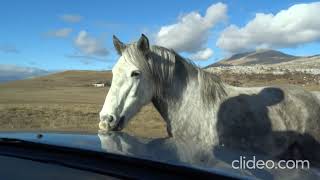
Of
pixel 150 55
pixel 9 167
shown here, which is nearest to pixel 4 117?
pixel 150 55

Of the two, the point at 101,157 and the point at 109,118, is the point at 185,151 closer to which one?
the point at 101,157

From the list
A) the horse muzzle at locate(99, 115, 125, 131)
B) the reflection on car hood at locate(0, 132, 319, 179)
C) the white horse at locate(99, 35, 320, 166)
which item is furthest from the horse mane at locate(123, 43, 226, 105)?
the reflection on car hood at locate(0, 132, 319, 179)

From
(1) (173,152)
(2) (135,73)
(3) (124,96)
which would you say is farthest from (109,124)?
(1) (173,152)

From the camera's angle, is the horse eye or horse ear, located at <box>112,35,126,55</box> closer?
the horse eye

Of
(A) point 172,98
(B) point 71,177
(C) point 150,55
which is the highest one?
(C) point 150,55

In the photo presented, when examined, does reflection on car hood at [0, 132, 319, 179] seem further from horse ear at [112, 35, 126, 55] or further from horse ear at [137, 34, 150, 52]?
horse ear at [112, 35, 126, 55]

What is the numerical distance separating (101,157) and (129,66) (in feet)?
9.87

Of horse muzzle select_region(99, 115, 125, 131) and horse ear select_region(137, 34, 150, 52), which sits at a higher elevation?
horse ear select_region(137, 34, 150, 52)

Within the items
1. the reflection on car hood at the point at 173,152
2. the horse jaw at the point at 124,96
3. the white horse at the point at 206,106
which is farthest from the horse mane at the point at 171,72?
the reflection on car hood at the point at 173,152

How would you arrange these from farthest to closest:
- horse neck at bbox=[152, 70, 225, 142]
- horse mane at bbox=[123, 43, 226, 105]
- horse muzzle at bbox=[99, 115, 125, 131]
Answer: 1. horse mane at bbox=[123, 43, 226, 105]
2. horse neck at bbox=[152, 70, 225, 142]
3. horse muzzle at bbox=[99, 115, 125, 131]

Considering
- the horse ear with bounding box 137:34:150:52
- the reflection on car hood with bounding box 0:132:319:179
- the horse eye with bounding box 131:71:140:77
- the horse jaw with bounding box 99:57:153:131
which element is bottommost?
the reflection on car hood with bounding box 0:132:319:179

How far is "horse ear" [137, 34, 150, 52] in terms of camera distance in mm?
5445

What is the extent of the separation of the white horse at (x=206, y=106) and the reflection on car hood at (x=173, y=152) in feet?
6.68

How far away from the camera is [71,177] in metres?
2.50
